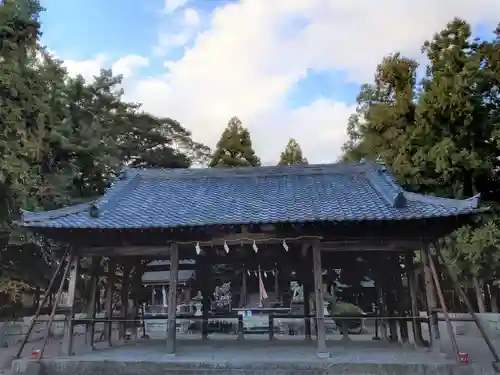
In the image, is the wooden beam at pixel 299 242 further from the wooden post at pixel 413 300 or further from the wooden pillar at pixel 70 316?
the wooden post at pixel 413 300

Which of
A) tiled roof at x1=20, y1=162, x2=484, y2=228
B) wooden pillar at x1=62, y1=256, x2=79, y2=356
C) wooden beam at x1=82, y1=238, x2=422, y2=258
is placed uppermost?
tiled roof at x1=20, y1=162, x2=484, y2=228

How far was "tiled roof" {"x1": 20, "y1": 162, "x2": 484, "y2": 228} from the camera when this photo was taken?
984 cm

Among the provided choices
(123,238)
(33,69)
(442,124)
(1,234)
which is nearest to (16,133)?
(33,69)

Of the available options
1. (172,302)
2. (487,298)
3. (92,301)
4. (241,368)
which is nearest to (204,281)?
(92,301)

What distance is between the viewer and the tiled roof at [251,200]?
32.3ft

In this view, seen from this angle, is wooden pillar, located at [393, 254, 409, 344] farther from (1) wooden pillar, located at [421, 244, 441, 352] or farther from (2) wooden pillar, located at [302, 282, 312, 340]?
(2) wooden pillar, located at [302, 282, 312, 340]

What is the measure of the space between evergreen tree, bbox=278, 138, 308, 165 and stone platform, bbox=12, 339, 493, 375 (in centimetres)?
2728

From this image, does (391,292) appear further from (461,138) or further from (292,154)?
(292,154)

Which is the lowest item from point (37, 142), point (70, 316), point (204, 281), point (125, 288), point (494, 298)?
point (70, 316)

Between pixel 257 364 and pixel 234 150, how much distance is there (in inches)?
1064

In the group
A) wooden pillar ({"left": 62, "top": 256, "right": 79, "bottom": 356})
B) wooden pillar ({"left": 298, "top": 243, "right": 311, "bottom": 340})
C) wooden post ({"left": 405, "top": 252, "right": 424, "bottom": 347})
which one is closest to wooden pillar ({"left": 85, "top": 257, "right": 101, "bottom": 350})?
wooden pillar ({"left": 62, "top": 256, "right": 79, "bottom": 356})

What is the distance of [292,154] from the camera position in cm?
3800

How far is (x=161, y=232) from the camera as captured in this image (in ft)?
34.6

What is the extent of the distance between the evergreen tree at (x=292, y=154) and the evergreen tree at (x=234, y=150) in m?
2.55
